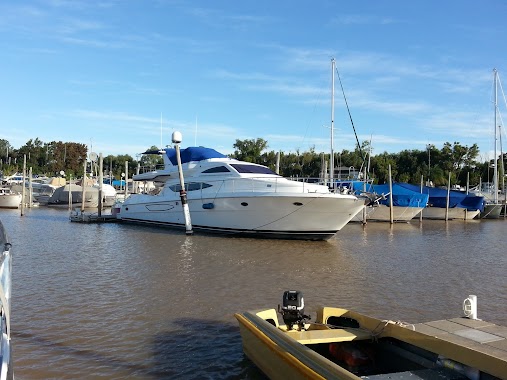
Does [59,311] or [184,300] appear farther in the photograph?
[184,300]

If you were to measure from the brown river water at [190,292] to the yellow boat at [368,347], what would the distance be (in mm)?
789

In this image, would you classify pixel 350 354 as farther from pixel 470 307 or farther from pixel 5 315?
pixel 5 315

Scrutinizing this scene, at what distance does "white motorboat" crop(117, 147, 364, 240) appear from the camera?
67.0 feet

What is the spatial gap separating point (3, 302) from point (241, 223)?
19268 mm

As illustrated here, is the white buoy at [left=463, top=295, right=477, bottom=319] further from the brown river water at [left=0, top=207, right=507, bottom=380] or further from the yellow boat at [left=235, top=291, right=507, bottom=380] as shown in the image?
the brown river water at [left=0, top=207, right=507, bottom=380]

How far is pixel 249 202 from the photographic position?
21.6 meters

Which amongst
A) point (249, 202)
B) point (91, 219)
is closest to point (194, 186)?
point (249, 202)

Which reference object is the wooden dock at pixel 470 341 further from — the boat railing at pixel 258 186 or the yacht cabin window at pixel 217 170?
the yacht cabin window at pixel 217 170

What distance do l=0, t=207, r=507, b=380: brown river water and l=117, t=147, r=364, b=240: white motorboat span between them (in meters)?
0.95

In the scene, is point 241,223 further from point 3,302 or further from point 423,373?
point 3,302

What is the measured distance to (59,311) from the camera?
29.2 ft

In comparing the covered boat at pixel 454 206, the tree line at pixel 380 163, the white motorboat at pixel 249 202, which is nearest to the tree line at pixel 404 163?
the tree line at pixel 380 163

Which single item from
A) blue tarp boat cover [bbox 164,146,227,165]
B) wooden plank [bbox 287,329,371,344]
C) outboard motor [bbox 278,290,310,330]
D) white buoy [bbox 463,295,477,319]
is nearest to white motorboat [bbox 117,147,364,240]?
blue tarp boat cover [bbox 164,146,227,165]

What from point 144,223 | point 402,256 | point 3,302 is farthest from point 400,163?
→ point 3,302
